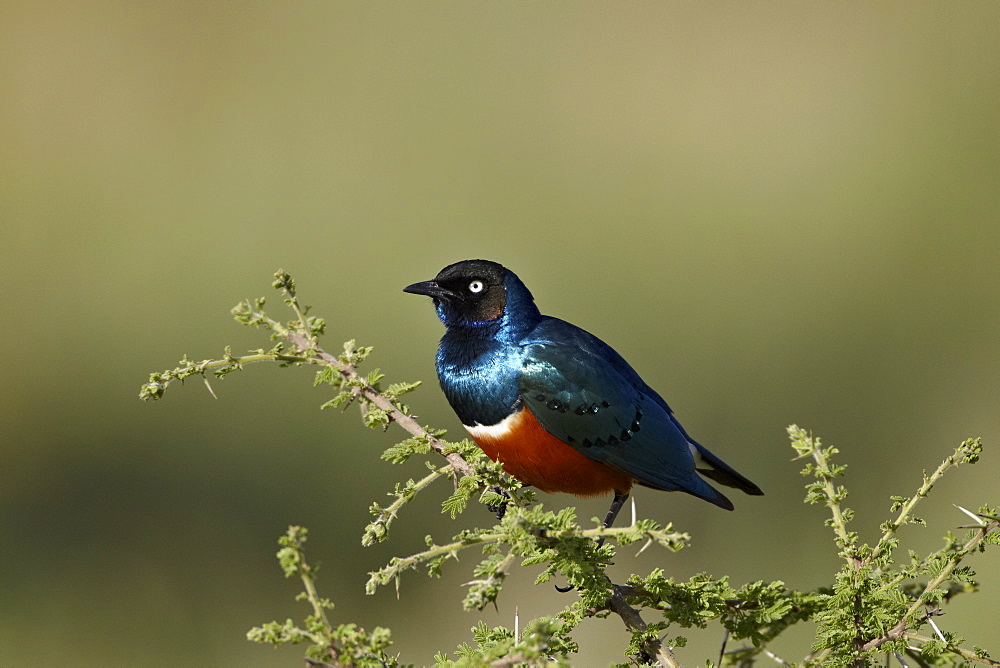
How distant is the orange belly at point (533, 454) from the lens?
289 cm

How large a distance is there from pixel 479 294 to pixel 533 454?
539 mm

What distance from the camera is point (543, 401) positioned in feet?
9.49

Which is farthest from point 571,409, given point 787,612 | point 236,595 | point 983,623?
point 236,595

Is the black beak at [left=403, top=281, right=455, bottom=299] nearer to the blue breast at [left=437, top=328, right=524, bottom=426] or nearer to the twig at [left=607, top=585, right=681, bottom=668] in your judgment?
the blue breast at [left=437, top=328, right=524, bottom=426]

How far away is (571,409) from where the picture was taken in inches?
114

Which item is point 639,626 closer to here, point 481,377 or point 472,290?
point 481,377

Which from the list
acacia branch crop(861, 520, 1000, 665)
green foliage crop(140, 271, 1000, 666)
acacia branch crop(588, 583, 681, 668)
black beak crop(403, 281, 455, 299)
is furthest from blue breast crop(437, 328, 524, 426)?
acacia branch crop(861, 520, 1000, 665)

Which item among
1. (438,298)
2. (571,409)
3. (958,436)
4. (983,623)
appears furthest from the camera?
(958,436)

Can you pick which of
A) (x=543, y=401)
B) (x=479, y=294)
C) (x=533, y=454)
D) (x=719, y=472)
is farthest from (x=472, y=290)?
(x=719, y=472)

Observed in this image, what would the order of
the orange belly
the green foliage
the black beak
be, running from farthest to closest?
1. the black beak
2. the orange belly
3. the green foliage

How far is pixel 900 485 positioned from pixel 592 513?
1.99 m

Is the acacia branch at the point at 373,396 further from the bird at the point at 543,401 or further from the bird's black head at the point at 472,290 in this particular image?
the bird's black head at the point at 472,290

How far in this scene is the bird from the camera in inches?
114

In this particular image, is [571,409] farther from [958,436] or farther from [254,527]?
[958,436]
